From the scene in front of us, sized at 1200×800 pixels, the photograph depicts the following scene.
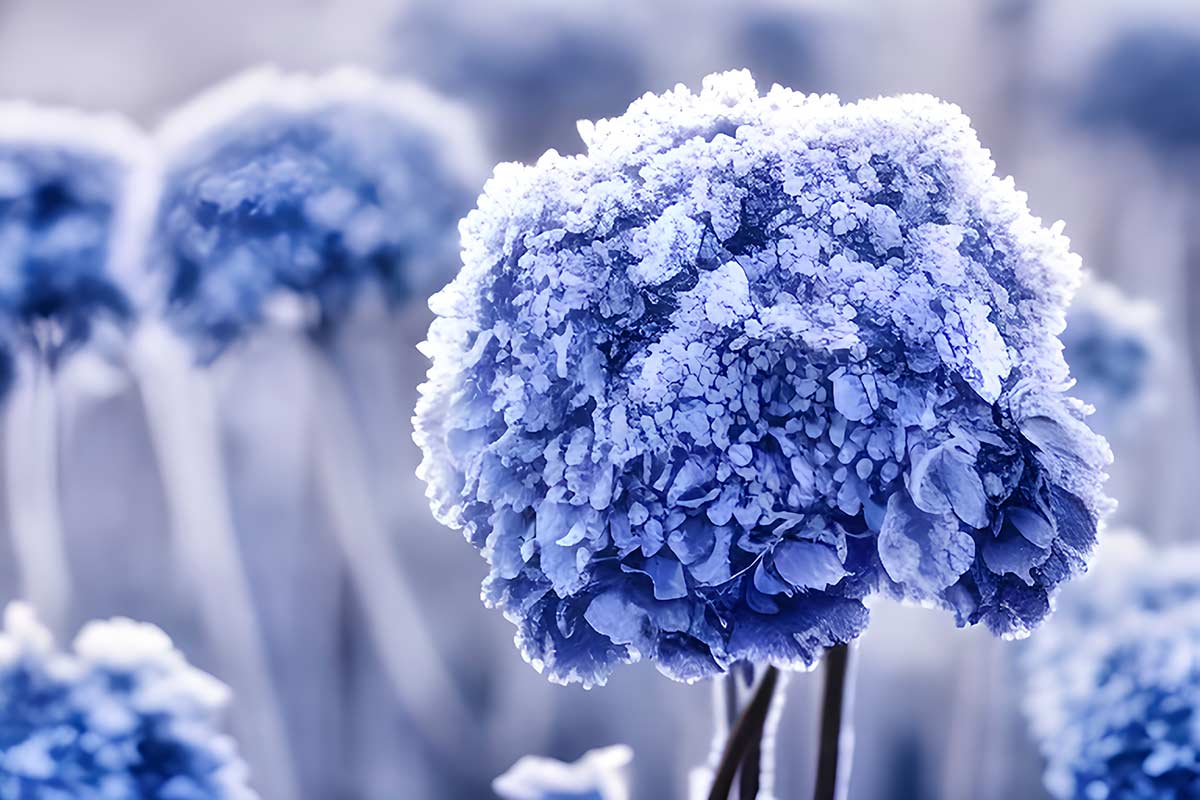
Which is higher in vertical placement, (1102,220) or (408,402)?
(1102,220)

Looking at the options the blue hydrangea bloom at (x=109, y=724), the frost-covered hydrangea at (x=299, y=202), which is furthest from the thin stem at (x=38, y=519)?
the frost-covered hydrangea at (x=299, y=202)

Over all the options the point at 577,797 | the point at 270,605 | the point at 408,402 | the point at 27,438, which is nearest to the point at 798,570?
the point at 577,797

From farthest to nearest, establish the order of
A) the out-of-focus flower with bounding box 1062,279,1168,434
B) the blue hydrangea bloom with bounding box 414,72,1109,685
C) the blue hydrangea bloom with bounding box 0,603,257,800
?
the out-of-focus flower with bounding box 1062,279,1168,434, the blue hydrangea bloom with bounding box 0,603,257,800, the blue hydrangea bloom with bounding box 414,72,1109,685

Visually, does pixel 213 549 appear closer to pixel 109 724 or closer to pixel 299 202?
pixel 109 724

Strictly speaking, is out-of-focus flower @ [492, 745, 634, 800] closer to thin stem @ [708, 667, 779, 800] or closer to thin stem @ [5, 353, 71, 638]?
thin stem @ [708, 667, 779, 800]

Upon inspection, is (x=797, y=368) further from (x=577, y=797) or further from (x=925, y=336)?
(x=577, y=797)

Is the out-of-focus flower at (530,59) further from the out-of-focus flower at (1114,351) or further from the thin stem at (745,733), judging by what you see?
the thin stem at (745,733)

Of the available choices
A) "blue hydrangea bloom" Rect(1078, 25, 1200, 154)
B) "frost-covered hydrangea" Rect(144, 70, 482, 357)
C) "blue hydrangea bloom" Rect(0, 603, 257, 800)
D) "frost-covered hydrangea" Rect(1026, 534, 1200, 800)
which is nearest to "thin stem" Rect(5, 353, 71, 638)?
"blue hydrangea bloom" Rect(0, 603, 257, 800)
